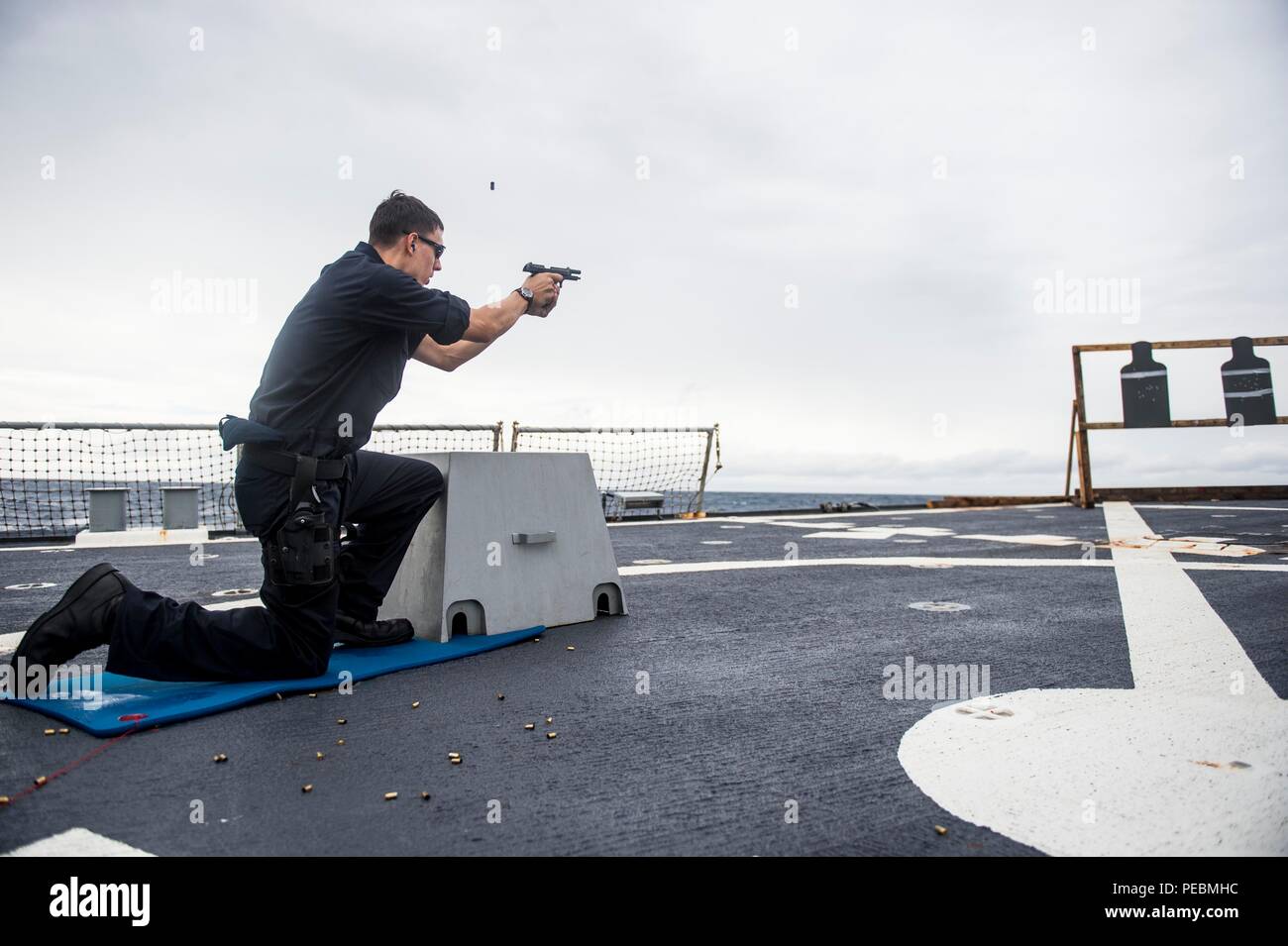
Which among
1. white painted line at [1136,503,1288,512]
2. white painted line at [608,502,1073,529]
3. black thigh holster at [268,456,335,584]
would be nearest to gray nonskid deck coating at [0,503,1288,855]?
black thigh holster at [268,456,335,584]

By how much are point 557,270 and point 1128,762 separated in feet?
9.33

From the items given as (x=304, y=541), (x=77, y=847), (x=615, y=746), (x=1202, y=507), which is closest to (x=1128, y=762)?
(x=615, y=746)

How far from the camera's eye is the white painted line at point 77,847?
152cm

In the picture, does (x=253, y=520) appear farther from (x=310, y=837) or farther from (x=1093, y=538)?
(x=1093, y=538)

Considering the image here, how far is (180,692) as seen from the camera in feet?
8.78

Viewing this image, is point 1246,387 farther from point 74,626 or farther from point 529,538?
point 74,626

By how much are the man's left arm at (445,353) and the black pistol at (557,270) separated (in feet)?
1.35

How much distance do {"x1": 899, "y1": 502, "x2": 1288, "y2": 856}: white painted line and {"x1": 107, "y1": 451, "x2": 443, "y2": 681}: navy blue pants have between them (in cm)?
196

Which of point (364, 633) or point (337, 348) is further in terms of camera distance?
point (364, 633)

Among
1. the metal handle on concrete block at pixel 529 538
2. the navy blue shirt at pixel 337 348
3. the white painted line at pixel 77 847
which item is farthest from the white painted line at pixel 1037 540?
the white painted line at pixel 77 847

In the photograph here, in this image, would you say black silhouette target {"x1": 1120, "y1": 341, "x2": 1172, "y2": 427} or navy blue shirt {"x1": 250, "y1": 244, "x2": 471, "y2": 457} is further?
black silhouette target {"x1": 1120, "y1": 341, "x2": 1172, "y2": 427}

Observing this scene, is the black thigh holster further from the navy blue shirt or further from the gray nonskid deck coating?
the gray nonskid deck coating

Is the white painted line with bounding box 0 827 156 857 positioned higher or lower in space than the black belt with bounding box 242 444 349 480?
lower

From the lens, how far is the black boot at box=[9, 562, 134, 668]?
8.60ft
